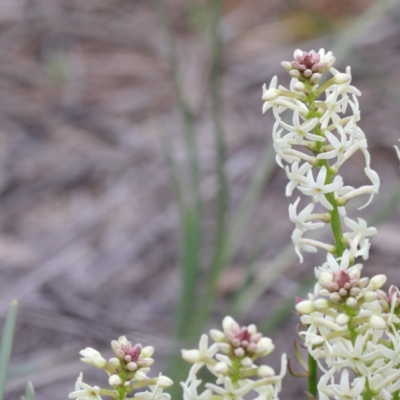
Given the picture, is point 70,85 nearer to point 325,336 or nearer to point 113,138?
point 113,138

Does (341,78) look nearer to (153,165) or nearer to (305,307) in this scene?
(305,307)

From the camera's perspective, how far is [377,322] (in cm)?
36

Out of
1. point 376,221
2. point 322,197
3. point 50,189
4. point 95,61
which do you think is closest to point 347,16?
point 95,61

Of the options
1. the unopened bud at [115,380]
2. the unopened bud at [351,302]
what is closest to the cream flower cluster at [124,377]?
the unopened bud at [115,380]

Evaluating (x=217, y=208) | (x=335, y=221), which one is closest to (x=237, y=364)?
(x=335, y=221)

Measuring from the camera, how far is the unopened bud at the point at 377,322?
36 cm

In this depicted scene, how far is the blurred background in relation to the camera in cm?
136

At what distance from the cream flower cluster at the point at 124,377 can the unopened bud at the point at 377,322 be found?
109 millimetres

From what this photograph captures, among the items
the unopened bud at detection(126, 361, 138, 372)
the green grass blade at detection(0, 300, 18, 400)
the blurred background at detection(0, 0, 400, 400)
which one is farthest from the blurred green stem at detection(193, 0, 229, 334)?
the unopened bud at detection(126, 361, 138, 372)

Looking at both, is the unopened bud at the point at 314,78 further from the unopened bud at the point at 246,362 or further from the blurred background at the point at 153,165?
the blurred background at the point at 153,165

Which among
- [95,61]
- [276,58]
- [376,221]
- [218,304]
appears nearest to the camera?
[376,221]

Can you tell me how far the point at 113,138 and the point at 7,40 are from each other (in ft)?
2.11

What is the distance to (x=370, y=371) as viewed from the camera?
0.39 metres

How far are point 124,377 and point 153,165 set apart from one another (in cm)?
171
